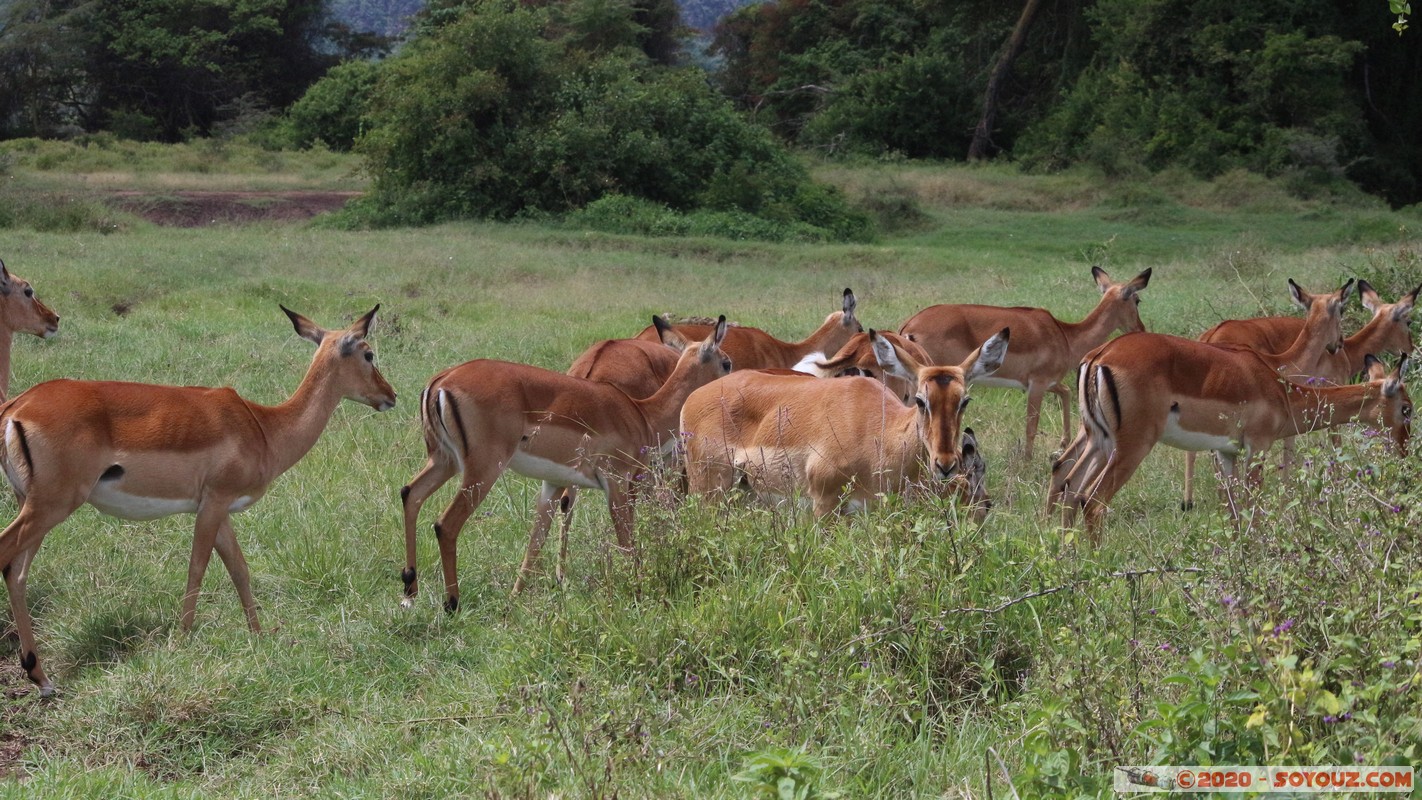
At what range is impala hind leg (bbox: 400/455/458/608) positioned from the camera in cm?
474

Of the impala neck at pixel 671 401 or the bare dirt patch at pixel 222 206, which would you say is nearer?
the impala neck at pixel 671 401

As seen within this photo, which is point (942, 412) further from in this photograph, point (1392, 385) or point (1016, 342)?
point (1016, 342)

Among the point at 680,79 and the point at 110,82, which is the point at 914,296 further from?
the point at 110,82

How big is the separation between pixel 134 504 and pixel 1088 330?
5559 mm

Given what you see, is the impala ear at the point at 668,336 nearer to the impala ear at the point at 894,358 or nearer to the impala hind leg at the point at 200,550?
the impala ear at the point at 894,358

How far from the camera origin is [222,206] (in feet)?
61.6

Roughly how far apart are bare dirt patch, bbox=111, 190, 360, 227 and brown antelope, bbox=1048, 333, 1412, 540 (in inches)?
545

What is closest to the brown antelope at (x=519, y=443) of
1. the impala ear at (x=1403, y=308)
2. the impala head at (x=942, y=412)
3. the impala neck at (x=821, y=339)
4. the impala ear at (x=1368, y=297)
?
the impala head at (x=942, y=412)

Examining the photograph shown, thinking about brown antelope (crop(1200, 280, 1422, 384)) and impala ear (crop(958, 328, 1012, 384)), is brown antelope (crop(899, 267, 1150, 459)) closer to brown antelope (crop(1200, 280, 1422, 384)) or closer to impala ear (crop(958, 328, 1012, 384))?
brown antelope (crop(1200, 280, 1422, 384))

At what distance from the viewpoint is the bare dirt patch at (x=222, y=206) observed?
17.6 metres

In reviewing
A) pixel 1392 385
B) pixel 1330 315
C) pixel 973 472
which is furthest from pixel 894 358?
pixel 1330 315

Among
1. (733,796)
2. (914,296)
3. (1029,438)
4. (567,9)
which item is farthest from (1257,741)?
(567,9)

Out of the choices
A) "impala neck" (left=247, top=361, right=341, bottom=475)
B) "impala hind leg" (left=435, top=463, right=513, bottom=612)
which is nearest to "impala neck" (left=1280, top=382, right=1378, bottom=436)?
"impala hind leg" (left=435, top=463, right=513, bottom=612)

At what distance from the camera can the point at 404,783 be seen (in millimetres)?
3180
